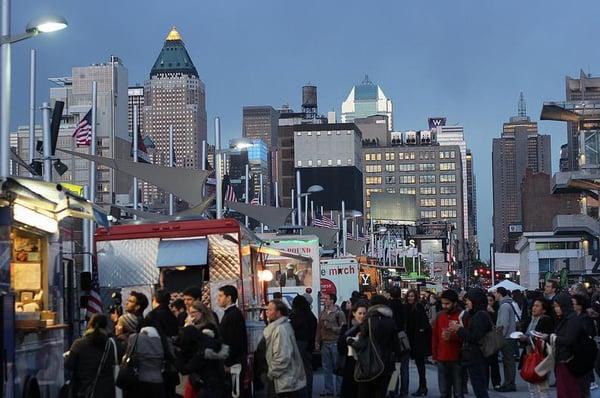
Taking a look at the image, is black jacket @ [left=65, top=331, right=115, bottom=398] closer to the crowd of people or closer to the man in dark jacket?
the crowd of people

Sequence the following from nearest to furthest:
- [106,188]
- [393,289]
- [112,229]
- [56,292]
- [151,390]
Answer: [151,390]
[56,292]
[112,229]
[393,289]
[106,188]

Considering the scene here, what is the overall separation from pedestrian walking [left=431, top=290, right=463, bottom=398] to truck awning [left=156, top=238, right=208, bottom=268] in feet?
12.4

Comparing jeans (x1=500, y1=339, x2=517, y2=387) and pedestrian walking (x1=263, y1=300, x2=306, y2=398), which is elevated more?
pedestrian walking (x1=263, y1=300, x2=306, y2=398)

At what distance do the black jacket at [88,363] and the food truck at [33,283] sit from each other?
35cm

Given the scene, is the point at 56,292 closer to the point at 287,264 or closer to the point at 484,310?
the point at 484,310

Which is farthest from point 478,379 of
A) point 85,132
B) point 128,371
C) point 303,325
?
point 85,132

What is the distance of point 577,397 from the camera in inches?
592

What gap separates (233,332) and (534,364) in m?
3.68

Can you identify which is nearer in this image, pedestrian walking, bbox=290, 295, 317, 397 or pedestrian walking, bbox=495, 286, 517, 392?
pedestrian walking, bbox=290, 295, 317, 397

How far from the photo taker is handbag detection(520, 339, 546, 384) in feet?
49.3

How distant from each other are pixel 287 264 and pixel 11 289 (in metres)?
20.5

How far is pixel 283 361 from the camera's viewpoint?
14.0m

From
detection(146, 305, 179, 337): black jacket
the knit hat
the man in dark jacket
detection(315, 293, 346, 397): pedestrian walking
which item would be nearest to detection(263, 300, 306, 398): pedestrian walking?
the knit hat

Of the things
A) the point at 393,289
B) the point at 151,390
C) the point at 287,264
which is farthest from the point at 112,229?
the point at 287,264
